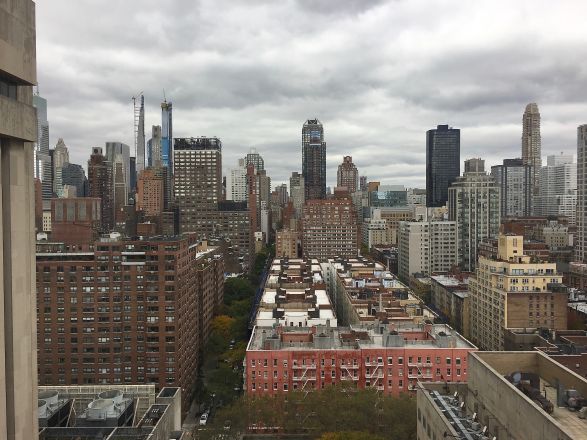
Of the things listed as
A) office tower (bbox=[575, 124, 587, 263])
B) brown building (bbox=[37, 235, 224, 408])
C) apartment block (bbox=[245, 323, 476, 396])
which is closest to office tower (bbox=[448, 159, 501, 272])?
office tower (bbox=[575, 124, 587, 263])

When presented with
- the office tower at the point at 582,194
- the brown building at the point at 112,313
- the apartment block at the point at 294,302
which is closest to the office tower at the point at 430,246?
the office tower at the point at 582,194

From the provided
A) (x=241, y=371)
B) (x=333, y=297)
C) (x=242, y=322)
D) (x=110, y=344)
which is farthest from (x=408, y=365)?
(x=333, y=297)

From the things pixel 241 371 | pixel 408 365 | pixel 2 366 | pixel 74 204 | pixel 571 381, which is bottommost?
pixel 241 371

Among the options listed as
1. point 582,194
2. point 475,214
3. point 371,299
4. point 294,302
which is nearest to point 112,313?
point 294,302

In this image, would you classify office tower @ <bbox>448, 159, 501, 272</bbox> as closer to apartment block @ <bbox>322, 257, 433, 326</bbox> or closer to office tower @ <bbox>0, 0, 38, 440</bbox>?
apartment block @ <bbox>322, 257, 433, 326</bbox>

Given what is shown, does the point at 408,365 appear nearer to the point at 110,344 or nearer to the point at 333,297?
the point at 110,344
